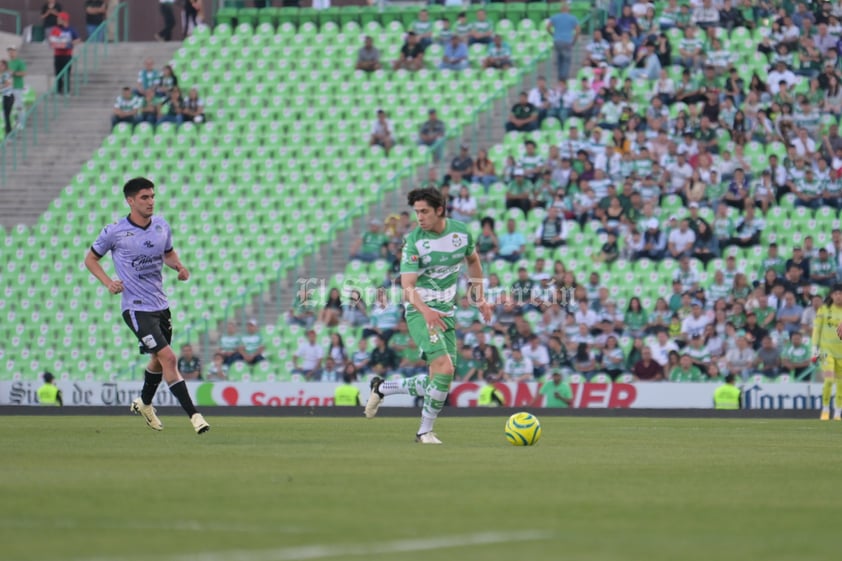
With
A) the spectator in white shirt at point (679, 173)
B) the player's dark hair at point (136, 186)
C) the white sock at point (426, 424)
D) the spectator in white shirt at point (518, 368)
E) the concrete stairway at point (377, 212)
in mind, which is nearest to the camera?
the white sock at point (426, 424)

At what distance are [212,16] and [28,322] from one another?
434 inches

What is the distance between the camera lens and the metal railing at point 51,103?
129 feet

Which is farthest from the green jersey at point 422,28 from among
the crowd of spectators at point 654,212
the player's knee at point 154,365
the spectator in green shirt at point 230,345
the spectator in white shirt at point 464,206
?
the player's knee at point 154,365

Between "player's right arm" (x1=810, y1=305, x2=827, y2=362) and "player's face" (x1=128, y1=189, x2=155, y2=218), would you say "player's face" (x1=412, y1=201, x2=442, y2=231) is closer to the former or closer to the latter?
"player's face" (x1=128, y1=189, x2=155, y2=218)

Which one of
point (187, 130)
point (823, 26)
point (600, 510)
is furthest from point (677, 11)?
point (600, 510)

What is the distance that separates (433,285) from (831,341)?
36.1 ft

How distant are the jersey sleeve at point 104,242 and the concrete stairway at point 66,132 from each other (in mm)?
20998

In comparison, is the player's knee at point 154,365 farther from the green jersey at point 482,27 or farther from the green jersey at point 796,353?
the green jersey at point 482,27

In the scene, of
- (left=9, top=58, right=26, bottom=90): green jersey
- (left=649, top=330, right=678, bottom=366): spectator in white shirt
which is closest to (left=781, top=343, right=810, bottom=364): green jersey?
(left=649, top=330, right=678, bottom=366): spectator in white shirt

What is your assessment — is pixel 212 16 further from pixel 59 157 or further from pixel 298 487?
pixel 298 487

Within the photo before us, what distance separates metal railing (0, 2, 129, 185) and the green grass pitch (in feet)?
78.7

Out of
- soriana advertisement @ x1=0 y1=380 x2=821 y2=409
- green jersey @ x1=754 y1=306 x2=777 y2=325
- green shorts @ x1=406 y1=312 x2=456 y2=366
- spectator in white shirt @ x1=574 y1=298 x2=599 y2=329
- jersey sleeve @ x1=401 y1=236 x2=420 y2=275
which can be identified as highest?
jersey sleeve @ x1=401 y1=236 x2=420 y2=275

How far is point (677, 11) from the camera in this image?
35.6 metres

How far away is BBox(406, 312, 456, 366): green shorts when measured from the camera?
1540cm
